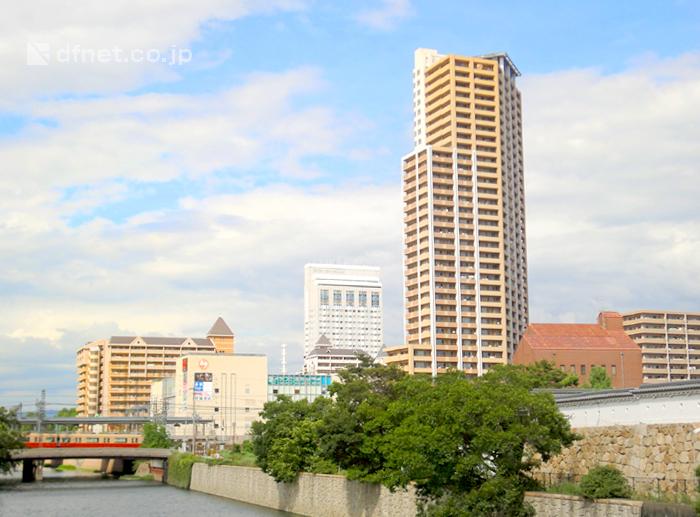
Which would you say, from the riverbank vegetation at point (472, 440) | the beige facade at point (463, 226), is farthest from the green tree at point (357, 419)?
the beige facade at point (463, 226)

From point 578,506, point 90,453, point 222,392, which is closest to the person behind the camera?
point 578,506

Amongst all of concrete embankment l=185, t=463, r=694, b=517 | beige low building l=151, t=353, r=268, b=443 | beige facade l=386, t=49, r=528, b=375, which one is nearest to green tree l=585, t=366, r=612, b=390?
concrete embankment l=185, t=463, r=694, b=517

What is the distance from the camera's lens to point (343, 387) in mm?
60906

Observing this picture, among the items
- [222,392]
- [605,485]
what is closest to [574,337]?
[222,392]

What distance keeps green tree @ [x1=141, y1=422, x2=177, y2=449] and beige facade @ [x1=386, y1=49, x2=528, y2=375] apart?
44.2 metres

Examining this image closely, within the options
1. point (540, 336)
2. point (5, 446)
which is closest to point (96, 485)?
point (5, 446)

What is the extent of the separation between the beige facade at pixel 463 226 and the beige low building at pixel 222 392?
33.8m

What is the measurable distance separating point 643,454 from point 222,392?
479 feet

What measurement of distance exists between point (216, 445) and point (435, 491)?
115 metres

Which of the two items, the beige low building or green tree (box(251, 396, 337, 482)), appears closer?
green tree (box(251, 396, 337, 482))

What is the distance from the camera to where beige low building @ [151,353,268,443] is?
177500 millimetres

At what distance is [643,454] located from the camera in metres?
41.0

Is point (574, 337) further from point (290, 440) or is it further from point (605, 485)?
point (605, 485)

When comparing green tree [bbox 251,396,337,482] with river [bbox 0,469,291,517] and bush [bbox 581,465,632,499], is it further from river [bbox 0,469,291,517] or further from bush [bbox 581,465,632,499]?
bush [bbox 581,465,632,499]
